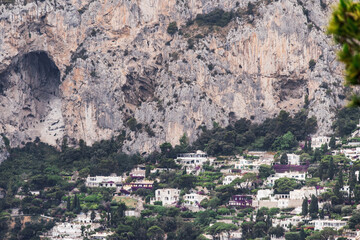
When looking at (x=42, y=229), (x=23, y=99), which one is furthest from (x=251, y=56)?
(x=42, y=229)

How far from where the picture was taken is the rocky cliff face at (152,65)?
90.5 m

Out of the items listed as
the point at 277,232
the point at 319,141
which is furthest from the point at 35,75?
the point at 277,232

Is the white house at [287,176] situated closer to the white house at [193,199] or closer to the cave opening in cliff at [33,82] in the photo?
the white house at [193,199]

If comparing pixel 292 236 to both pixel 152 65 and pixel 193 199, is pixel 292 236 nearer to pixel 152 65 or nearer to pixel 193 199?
pixel 193 199

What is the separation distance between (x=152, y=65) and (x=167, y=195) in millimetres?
17710

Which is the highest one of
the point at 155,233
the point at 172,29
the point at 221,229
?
the point at 172,29

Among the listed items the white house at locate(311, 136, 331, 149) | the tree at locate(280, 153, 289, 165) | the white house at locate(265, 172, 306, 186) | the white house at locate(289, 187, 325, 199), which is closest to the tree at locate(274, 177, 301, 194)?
the white house at locate(265, 172, 306, 186)

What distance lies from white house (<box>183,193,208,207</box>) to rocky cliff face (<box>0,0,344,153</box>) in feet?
36.1

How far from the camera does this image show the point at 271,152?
86.5 m

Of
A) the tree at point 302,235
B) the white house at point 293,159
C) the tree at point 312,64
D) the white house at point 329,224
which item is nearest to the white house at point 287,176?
the white house at point 293,159

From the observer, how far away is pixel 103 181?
3354 inches

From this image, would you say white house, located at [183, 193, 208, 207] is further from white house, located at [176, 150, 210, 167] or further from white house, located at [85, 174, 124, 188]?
white house, located at [85, 174, 124, 188]

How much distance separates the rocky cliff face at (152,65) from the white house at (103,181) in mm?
5539

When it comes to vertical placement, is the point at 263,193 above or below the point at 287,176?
below
